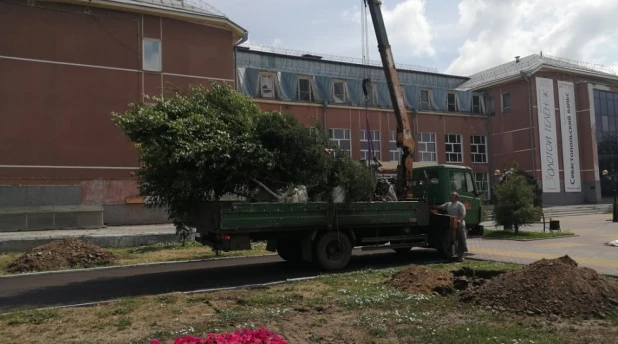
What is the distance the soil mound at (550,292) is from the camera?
7.10 metres

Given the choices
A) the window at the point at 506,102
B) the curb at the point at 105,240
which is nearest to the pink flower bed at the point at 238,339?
the curb at the point at 105,240

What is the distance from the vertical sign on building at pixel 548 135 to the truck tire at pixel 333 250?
33373 millimetres

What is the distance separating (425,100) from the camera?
1684 inches

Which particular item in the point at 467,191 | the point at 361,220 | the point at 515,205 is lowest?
the point at 361,220

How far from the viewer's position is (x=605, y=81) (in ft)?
151

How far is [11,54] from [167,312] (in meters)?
23.2

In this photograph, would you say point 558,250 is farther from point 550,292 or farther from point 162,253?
point 162,253

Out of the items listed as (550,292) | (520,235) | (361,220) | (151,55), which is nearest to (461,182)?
(361,220)

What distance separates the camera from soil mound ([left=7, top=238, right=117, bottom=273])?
13.3 meters

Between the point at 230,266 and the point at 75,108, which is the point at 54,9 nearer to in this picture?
the point at 75,108

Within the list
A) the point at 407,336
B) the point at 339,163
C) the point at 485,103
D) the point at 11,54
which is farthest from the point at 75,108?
the point at 485,103

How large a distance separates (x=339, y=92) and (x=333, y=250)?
2828 cm

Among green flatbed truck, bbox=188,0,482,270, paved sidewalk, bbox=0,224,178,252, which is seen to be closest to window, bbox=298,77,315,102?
paved sidewalk, bbox=0,224,178,252

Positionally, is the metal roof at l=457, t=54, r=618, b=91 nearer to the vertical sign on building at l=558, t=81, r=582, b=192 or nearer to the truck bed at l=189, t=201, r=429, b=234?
the vertical sign on building at l=558, t=81, r=582, b=192
